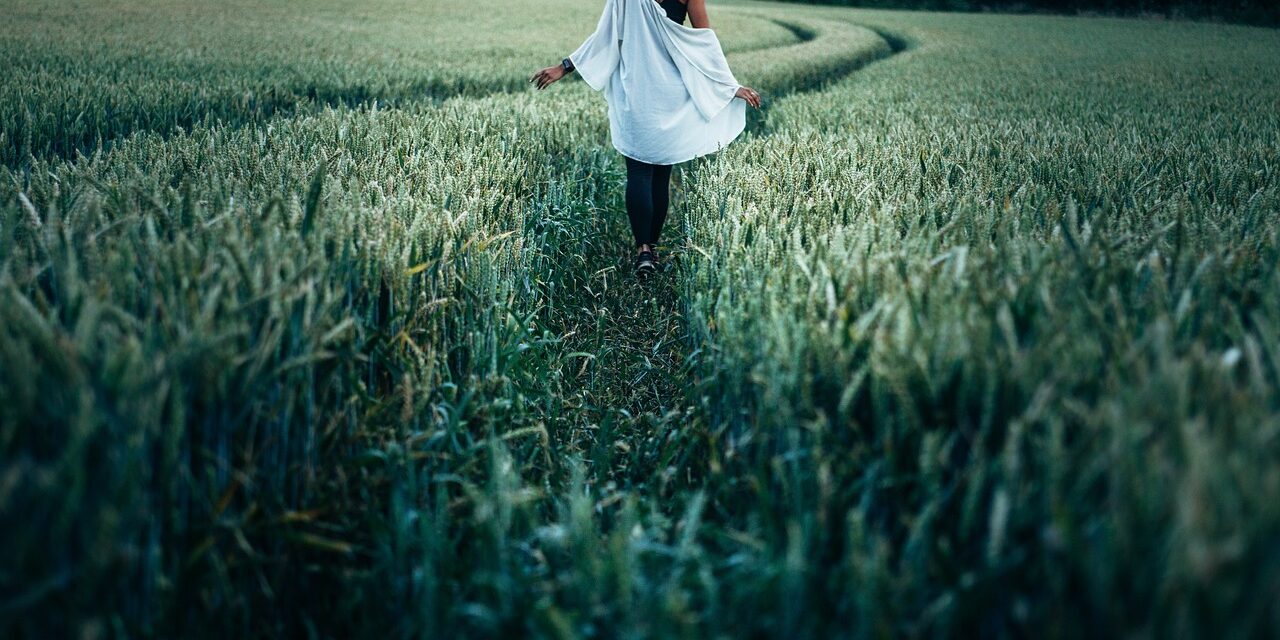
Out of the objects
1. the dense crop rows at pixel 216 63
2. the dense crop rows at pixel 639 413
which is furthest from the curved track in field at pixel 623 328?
the dense crop rows at pixel 216 63

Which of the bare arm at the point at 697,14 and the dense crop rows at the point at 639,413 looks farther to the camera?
the bare arm at the point at 697,14

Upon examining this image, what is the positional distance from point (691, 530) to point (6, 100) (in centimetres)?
531

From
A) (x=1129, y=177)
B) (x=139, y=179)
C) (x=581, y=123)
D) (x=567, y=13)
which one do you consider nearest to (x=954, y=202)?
(x=1129, y=177)

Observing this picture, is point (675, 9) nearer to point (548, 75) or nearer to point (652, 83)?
point (652, 83)

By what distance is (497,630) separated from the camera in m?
1.21

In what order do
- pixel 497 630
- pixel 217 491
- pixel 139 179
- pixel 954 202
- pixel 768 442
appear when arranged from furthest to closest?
1. pixel 954 202
2. pixel 139 179
3. pixel 768 442
4. pixel 217 491
5. pixel 497 630

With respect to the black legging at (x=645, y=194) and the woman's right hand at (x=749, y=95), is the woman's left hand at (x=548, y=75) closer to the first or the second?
the black legging at (x=645, y=194)

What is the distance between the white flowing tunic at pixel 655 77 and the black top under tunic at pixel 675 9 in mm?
127

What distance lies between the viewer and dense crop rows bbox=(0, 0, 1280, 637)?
3.36ft

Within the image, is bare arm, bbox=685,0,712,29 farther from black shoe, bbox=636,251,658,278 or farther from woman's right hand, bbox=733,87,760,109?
black shoe, bbox=636,251,658,278

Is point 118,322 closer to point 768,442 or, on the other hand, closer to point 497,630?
point 497,630

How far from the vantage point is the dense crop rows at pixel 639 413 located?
1023 millimetres

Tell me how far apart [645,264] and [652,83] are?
2.84 feet

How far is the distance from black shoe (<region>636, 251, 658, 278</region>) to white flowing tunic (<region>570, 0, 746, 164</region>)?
0.46 metres
